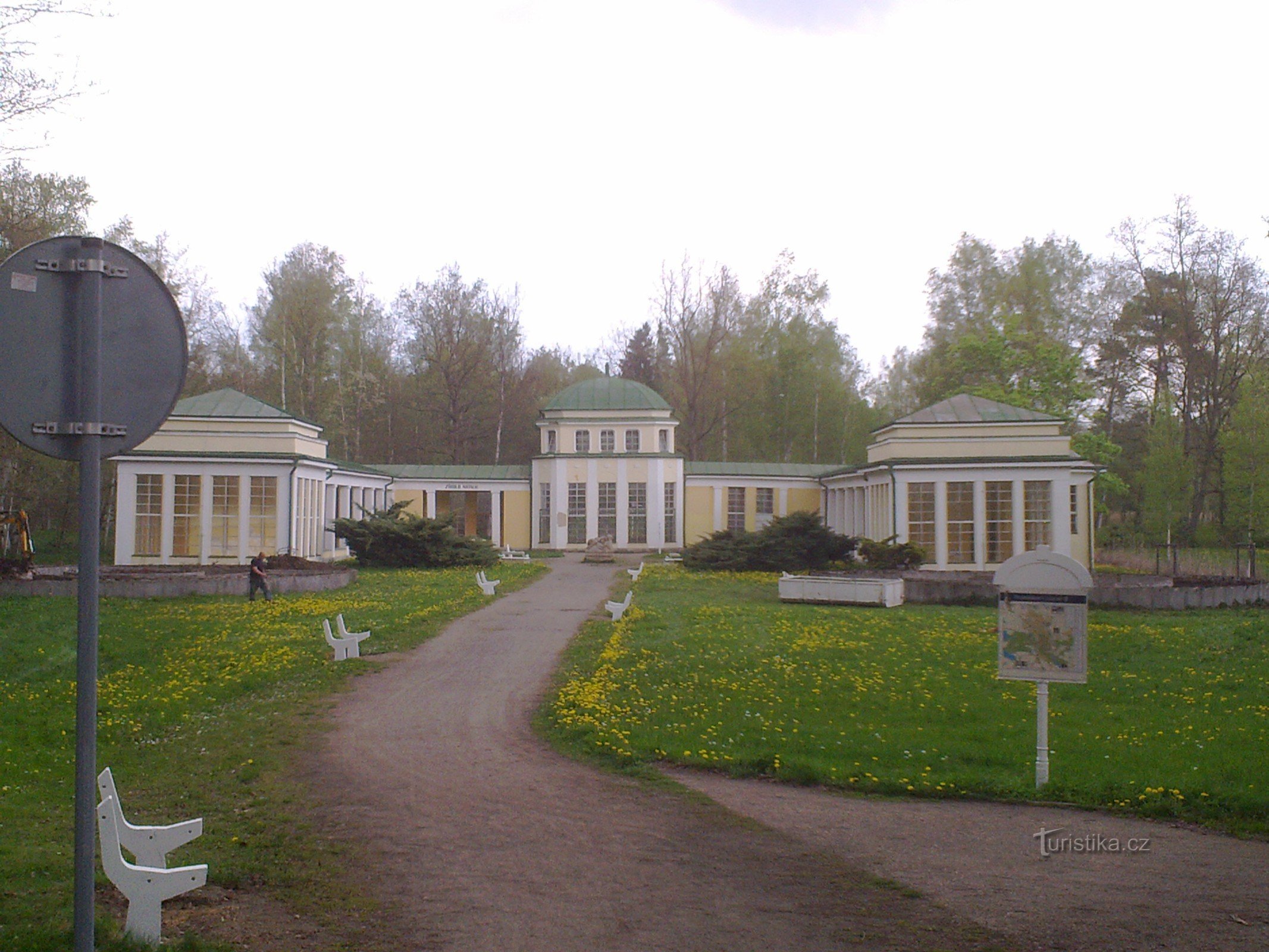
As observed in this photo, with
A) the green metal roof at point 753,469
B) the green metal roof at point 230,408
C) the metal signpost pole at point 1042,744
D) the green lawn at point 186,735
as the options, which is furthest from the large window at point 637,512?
the metal signpost pole at point 1042,744

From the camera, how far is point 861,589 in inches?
925

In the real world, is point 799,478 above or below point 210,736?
above

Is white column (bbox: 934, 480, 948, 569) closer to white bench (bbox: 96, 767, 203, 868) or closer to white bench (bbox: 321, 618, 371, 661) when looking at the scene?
white bench (bbox: 321, 618, 371, 661)

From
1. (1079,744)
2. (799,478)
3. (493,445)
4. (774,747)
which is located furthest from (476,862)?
(493,445)

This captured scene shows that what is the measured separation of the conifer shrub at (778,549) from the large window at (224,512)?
14.3 meters

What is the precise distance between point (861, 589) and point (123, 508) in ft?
72.1

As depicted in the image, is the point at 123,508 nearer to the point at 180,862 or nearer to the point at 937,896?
the point at 180,862

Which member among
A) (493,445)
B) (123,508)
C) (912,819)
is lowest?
(912,819)

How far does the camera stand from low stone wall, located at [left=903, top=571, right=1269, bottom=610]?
75.8 feet

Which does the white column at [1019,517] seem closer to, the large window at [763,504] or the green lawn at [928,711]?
the green lawn at [928,711]

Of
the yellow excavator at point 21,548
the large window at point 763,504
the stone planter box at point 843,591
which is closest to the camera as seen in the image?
the stone planter box at point 843,591

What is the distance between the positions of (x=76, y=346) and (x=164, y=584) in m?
21.5

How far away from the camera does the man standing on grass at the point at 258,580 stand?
2215 cm

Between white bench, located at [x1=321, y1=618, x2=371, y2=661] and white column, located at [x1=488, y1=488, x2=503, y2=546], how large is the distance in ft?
104
